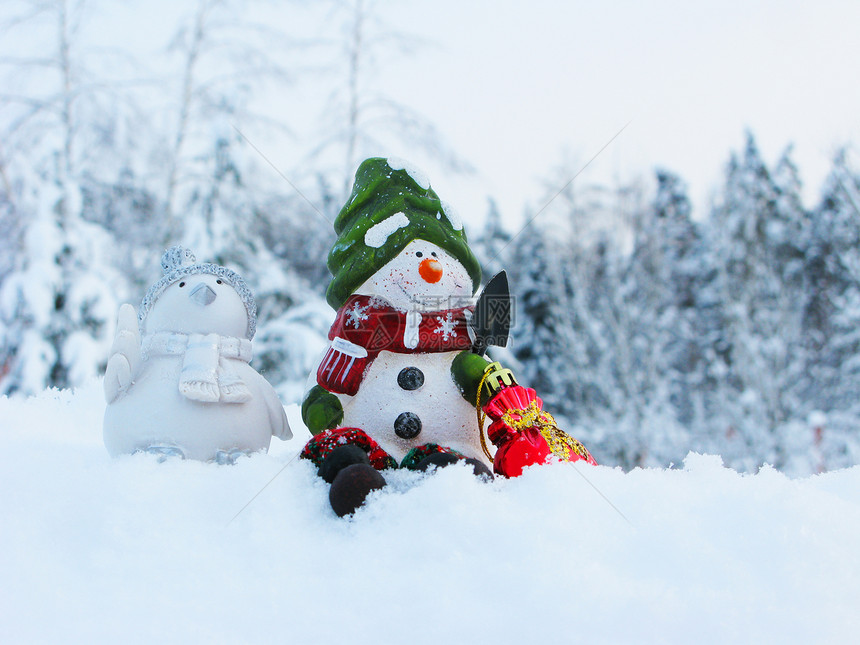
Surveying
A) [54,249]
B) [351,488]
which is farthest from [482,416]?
[54,249]

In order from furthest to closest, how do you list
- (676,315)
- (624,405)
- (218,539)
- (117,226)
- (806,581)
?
(676,315), (624,405), (117,226), (218,539), (806,581)

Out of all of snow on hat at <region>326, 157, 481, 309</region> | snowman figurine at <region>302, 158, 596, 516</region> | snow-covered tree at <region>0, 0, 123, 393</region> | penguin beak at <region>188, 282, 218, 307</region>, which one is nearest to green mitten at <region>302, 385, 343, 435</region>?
snowman figurine at <region>302, 158, 596, 516</region>

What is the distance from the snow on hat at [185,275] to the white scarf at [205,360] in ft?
0.53

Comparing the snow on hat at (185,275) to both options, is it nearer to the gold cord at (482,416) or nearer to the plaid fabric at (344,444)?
the plaid fabric at (344,444)

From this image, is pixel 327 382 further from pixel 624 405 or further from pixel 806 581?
pixel 624 405

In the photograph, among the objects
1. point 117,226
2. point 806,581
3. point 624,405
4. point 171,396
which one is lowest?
point 624,405

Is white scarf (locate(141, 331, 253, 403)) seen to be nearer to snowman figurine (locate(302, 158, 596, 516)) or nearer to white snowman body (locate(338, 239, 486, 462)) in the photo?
snowman figurine (locate(302, 158, 596, 516))

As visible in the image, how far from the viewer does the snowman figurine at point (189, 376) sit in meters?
2.06

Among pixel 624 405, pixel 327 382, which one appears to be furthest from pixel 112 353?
pixel 624 405

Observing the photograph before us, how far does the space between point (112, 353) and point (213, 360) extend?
1.14ft

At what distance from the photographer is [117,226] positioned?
8.52 m

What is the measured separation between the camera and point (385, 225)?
2.32m

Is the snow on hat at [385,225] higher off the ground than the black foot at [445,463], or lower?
higher

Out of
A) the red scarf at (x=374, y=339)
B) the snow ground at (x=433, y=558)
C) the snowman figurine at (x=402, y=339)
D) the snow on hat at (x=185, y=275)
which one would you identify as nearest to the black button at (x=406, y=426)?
the snowman figurine at (x=402, y=339)
